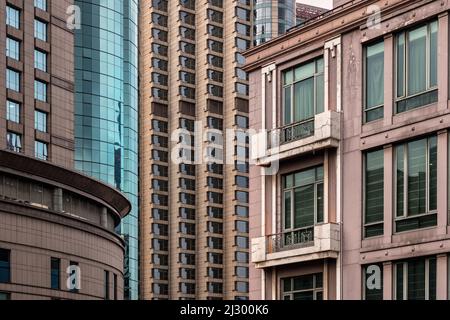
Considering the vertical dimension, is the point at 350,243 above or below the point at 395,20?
below

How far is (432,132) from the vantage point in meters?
22.2

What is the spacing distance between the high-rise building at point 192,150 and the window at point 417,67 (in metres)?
86.2

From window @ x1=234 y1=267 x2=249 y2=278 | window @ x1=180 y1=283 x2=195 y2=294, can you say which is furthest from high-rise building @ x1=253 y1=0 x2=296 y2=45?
window @ x1=234 y1=267 x2=249 y2=278

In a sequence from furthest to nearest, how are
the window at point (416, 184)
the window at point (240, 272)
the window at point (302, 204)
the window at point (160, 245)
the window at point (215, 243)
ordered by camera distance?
1. the window at point (215, 243)
2. the window at point (240, 272)
3. the window at point (160, 245)
4. the window at point (302, 204)
5. the window at point (416, 184)

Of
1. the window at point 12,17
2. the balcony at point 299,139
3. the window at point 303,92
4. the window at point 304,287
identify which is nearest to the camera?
the balcony at point 299,139

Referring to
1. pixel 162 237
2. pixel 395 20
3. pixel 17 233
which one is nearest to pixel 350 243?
pixel 395 20

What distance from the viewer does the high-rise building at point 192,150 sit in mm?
110250

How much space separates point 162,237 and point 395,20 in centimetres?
8830

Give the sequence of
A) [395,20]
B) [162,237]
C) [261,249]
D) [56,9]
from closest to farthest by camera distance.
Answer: [395,20] → [261,249] → [56,9] → [162,237]

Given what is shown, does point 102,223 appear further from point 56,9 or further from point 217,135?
point 217,135

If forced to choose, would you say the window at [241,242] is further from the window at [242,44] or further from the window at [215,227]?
the window at [242,44]

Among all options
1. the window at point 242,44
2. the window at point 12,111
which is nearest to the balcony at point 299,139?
the window at point 12,111

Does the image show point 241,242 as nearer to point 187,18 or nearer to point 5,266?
point 187,18

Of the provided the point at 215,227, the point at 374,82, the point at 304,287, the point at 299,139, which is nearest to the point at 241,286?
the point at 215,227
